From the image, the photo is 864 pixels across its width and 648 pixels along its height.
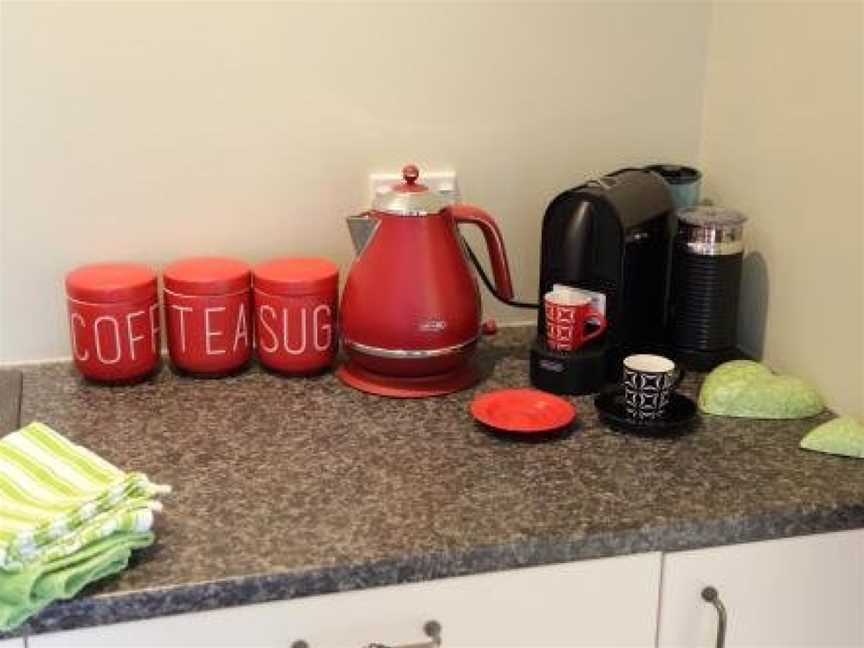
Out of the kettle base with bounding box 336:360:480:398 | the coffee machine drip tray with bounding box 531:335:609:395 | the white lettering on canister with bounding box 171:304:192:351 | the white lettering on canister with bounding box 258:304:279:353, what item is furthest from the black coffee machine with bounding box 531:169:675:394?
the white lettering on canister with bounding box 171:304:192:351

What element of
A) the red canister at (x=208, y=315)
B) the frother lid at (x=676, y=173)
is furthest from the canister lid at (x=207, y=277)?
the frother lid at (x=676, y=173)

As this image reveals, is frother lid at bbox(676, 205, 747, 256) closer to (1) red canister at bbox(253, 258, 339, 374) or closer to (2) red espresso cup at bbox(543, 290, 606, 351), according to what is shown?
(2) red espresso cup at bbox(543, 290, 606, 351)

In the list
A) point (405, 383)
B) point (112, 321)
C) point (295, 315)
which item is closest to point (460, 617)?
point (405, 383)

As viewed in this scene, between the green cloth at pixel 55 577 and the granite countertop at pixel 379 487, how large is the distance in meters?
0.02

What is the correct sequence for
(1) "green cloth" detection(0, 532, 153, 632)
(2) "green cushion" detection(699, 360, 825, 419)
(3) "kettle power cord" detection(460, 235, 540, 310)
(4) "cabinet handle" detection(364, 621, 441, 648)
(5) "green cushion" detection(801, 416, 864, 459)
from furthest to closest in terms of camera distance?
(3) "kettle power cord" detection(460, 235, 540, 310) → (2) "green cushion" detection(699, 360, 825, 419) → (5) "green cushion" detection(801, 416, 864, 459) → (4) "cabinet handle" detection(364, 621, 441, 648) → (1) "green cloth" detection(0, 532, 153, 632)

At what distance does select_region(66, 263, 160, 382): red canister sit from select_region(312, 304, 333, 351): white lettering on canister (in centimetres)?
21

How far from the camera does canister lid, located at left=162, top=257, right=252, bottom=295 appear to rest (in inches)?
56.4

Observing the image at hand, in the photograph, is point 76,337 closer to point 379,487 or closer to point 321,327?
point 321,327

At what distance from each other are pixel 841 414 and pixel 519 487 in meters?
0.47

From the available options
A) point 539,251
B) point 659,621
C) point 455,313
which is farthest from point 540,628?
point 539,251

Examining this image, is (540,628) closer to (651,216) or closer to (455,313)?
(455,313)

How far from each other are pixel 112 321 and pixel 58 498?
373 millimetres

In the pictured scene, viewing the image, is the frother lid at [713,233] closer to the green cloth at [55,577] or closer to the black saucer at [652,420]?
the black saucer at [652,420]

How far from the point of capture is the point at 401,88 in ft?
5.09
